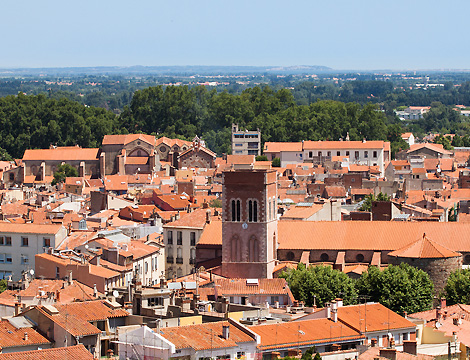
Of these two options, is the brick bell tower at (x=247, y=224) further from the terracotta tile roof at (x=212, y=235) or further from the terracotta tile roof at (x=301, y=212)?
the terracotta tile roof at (x=301, y=212)

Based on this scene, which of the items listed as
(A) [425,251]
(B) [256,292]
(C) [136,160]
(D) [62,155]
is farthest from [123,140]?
(B) [256,292]

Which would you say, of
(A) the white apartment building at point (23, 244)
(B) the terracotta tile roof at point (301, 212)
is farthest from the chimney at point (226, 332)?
(B) the terracotta tile roof at point (301, 212)

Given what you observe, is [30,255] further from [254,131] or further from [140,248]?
[254,131]

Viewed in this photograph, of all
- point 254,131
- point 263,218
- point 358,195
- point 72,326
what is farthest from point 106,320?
point 254,131

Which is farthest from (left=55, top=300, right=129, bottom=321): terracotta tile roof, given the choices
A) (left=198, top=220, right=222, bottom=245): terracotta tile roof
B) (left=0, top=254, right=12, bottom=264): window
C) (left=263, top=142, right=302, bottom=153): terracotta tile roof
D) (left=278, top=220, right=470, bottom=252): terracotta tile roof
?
(left=263, top=142, right=302, bottom=153): terracotta tile roof

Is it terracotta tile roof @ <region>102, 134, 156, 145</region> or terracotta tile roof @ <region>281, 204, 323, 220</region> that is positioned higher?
terracotta tile roof @ <region>281, 204, 323, 220</region>

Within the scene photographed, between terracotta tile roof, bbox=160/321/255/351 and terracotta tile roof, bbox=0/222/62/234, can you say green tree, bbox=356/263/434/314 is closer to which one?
terracotta tile roof, bbox=160/321/255/351
